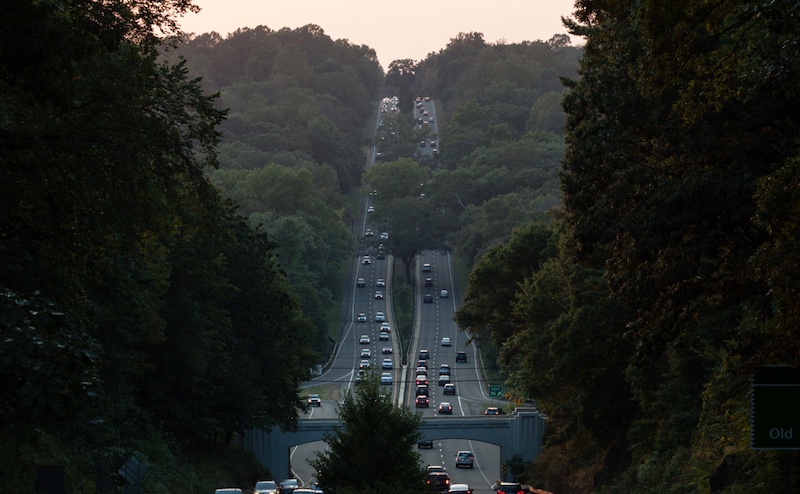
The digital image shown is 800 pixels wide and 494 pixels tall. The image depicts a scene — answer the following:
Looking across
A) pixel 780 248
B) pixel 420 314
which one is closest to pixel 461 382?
pixel 420 314

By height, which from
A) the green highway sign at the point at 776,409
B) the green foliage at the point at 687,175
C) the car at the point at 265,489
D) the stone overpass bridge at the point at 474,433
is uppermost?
the green foliage at the point at 687,175

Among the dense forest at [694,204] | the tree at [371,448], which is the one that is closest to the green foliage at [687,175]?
the dense forest at [694,204]

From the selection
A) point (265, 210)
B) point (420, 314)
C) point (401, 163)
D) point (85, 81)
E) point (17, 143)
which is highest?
point (401, 163)

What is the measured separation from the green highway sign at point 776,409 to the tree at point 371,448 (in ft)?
77.1

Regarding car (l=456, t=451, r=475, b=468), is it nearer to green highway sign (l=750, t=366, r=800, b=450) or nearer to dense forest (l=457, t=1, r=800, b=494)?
dense forest (l=457, t=1, r=800, b=494)

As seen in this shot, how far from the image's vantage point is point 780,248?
1476 centimetres

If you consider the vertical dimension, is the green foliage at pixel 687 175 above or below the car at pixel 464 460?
above

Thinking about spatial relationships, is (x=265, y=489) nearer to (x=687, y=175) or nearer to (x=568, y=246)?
(x=568, y=246)

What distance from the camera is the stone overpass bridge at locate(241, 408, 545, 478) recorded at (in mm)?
67062

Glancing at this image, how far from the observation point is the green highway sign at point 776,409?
10.9 m

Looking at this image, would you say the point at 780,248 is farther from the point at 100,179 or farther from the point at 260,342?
the point at 260,342

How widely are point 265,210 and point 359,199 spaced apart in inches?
2146

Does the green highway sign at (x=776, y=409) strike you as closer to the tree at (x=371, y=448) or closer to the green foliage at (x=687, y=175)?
the green foliage at (x=687, y=175)

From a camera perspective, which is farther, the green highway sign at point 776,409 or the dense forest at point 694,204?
the dense forest at point 694,204
